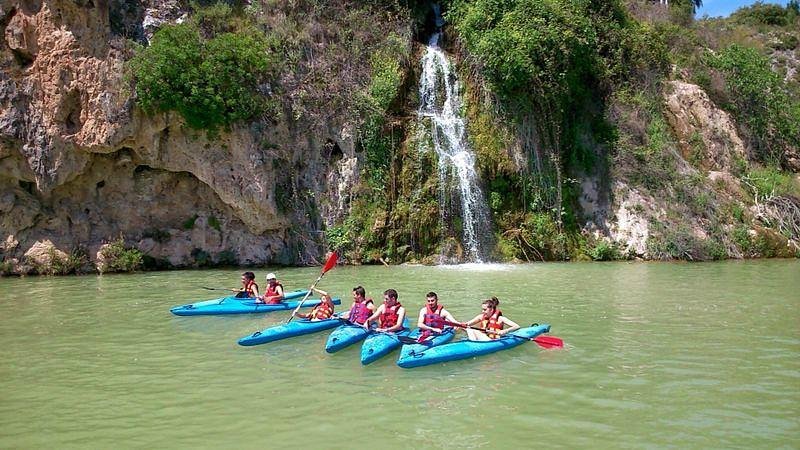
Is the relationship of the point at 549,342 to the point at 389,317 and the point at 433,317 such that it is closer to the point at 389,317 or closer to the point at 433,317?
the point at 433,317

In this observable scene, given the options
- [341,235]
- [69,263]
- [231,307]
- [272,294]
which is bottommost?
[231,307]

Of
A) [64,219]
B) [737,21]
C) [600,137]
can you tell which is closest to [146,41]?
[64,219]

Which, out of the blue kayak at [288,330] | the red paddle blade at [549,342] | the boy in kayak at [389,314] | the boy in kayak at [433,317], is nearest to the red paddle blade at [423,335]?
the boy in kayak at [433,317]

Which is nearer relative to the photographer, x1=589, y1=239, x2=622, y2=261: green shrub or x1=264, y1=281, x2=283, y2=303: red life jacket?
x1=264, y1=281, x2=283, y2=303: red life jacket

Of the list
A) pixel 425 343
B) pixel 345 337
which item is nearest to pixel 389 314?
pixel 345 337

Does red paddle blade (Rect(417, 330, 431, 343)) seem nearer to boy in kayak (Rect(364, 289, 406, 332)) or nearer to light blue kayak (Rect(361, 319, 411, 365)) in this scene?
light blue kayak (Rect(361, 319, 411, 365))

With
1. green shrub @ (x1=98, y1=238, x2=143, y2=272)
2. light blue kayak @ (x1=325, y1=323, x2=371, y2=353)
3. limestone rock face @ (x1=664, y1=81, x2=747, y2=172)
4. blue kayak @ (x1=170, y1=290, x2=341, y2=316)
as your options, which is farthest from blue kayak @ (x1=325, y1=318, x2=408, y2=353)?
limestone rock face @ (x1=664, y1=81, x2=747, y2=172)

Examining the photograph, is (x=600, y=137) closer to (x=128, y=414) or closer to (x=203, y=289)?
(x=203, y=289)

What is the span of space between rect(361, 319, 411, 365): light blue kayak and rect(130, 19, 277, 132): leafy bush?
1098 centimetres

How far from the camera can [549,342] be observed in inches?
320

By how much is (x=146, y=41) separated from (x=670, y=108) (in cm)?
1785

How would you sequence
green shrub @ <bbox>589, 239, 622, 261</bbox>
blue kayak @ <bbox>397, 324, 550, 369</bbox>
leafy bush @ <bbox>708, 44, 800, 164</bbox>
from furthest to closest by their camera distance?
leafy bush @ <bbox>708, 44, 800, 164</bbox>, green shrub @ <bbox>589, 239, 622, 261</bbox>, blue kayak @ <bbox>397, 324, 550, 369</bbox>

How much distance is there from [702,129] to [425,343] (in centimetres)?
1869

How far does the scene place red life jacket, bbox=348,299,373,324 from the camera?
928 centimetres
